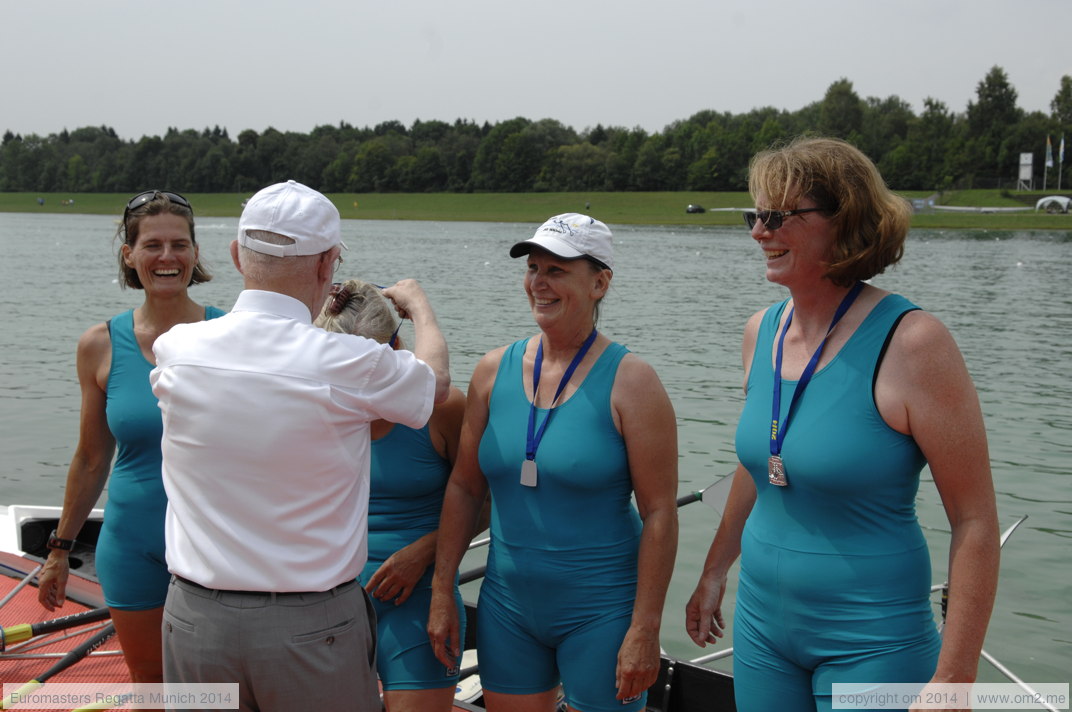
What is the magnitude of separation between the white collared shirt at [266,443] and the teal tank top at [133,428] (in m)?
1.07

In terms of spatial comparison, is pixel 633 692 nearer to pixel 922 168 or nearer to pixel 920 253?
pixel 920 253

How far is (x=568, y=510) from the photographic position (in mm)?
2777

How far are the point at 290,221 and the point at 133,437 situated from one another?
1416 mm

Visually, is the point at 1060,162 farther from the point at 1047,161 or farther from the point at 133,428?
the point at 133,428

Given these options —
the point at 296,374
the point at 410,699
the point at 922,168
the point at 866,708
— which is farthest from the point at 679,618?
the point at 922,168

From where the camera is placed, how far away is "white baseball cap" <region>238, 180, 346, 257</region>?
224 centimetres

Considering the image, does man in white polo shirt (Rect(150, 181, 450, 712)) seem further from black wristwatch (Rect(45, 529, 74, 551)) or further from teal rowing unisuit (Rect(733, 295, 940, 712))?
black wristwatch (Rect(45, 529, 74, 551))

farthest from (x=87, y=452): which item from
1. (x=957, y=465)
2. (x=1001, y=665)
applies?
(x=1001, y=665)

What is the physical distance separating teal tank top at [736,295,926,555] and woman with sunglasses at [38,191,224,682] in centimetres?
212

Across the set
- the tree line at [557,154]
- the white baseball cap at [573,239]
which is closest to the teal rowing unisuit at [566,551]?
the white baseball cap at [573,239]

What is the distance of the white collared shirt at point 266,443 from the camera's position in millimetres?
2092

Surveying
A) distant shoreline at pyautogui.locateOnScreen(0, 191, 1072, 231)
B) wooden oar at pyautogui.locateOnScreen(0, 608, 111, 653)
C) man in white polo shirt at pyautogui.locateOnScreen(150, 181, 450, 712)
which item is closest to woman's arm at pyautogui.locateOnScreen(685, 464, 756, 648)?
man in white polo shirt at pyautogui.locateOnScreen(150, 181, 450, 712)

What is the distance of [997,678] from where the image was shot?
6336 mm

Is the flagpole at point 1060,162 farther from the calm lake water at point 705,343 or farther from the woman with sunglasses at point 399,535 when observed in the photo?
the woman with sunglasses at point 399,535
